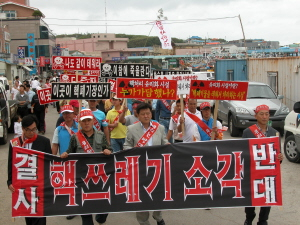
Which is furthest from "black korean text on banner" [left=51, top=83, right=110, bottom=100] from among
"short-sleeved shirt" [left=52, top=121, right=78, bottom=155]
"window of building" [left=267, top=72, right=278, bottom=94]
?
"window of building" [left=267, top=72, right=278, bottom=94]

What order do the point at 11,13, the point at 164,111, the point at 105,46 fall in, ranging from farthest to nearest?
1. the point at 105,46
2. the point at 11,13
3. the point at 164,111

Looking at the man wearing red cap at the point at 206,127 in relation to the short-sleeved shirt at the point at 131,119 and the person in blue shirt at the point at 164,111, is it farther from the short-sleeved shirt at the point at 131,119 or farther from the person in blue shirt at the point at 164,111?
the person in blue shirt at the point at 164,111

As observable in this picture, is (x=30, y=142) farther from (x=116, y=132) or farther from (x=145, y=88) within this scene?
(x=116, y=132)

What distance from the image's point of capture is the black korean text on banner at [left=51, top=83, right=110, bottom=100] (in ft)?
23.6

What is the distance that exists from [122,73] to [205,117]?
313 cm

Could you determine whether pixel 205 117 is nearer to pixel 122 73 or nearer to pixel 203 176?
pixel 203 176

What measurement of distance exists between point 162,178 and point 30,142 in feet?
5.68

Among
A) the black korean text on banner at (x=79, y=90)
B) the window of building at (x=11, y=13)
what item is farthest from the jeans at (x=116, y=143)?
the window of building at (x=11, y=13)

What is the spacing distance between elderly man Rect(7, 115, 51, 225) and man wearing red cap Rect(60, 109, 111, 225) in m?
0.33

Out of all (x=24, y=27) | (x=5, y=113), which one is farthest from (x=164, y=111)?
(x=24, y=27)

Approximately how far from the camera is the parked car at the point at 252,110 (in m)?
14.8

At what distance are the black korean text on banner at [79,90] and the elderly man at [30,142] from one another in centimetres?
162

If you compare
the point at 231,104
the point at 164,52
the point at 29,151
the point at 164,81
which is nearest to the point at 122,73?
the point at 164,81

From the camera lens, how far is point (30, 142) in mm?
5570
